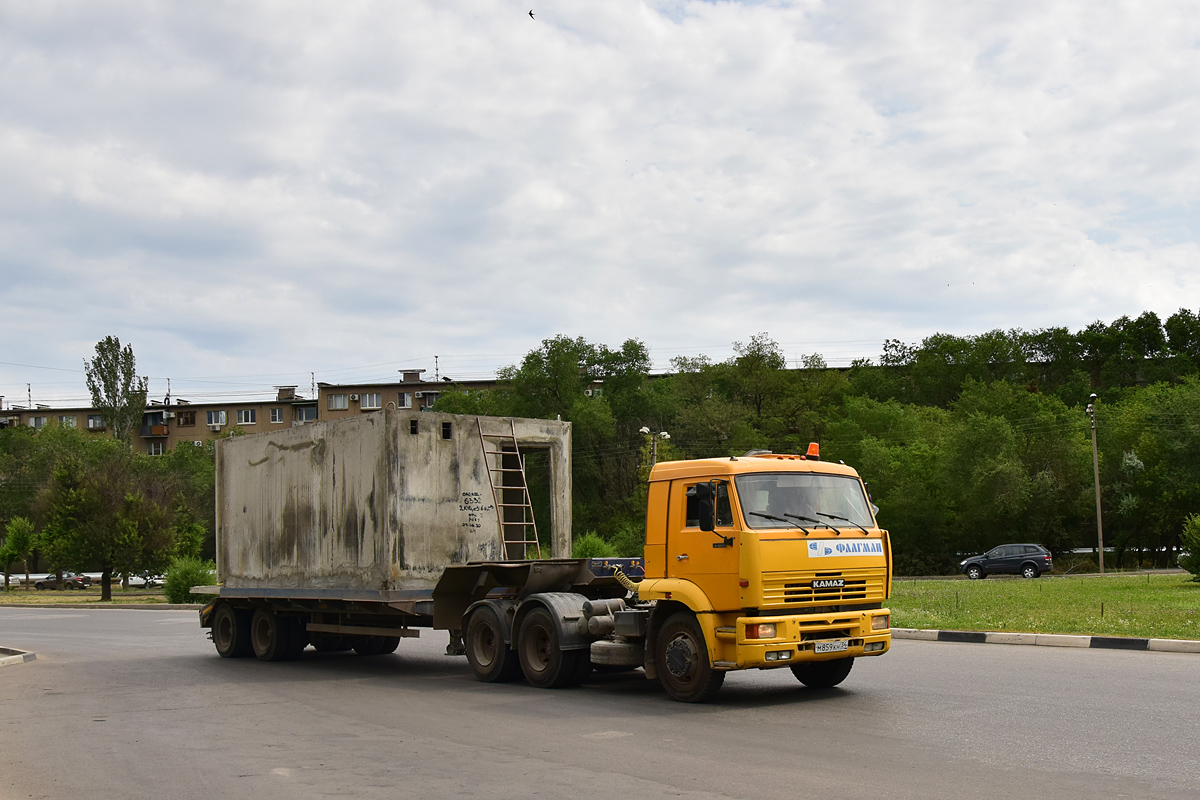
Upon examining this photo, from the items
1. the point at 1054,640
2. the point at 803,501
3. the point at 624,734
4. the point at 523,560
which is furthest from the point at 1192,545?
the point at 624,734

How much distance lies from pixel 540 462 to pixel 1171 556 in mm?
52385

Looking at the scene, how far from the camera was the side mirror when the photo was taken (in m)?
10.5

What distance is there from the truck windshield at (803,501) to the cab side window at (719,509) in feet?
0.43

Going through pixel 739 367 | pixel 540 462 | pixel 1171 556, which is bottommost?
pixel 1171 556

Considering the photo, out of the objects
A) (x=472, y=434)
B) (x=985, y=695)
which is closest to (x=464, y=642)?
(x=472, y=434)

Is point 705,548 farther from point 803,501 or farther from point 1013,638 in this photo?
point 1013,638

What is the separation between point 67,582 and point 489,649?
6738 cm

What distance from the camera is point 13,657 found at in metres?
17.9

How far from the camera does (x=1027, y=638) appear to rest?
1628cm

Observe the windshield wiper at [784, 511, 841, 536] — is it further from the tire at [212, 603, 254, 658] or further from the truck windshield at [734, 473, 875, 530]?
the tire at [212, 603, 254, 658]

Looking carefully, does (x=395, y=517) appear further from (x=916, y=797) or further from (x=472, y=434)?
(x=916, y=797)

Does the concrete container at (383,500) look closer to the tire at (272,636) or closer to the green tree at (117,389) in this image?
the tire at (272,636)

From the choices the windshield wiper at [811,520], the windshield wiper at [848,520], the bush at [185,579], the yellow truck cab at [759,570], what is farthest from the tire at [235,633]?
the bush at [185,579]

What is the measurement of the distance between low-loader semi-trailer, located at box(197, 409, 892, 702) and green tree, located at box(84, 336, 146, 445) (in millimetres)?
85079
